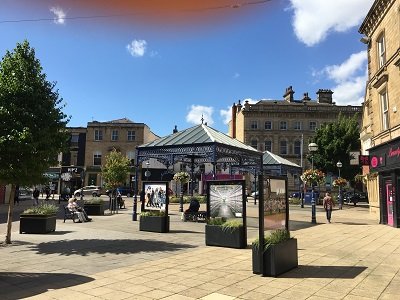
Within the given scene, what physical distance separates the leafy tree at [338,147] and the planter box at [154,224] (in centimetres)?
3426

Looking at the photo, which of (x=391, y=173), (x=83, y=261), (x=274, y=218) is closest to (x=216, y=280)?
(x=274, y=218)

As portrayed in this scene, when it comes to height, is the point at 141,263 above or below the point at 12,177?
below

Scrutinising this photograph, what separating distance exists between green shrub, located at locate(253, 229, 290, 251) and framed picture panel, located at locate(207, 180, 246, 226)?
3.17 m

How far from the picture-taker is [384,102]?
20703 millimetres

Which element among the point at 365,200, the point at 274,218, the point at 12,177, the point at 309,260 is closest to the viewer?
the point at 274,218

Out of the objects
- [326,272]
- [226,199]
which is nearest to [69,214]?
[226,199]

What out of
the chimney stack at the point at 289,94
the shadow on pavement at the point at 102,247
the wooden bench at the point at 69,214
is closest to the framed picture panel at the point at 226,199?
the shadow on pavement at the point at 102,247

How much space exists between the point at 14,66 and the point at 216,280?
375 inches

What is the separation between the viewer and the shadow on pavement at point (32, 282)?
263 inches

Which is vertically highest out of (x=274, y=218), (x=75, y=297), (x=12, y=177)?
(x=12, y=177)

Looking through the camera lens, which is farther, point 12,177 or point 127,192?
point 127,192

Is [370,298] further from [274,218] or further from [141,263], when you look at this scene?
[141,263]

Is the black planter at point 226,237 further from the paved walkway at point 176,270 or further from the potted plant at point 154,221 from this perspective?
the potted plant at point 154,221

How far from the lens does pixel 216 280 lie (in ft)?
25.1
